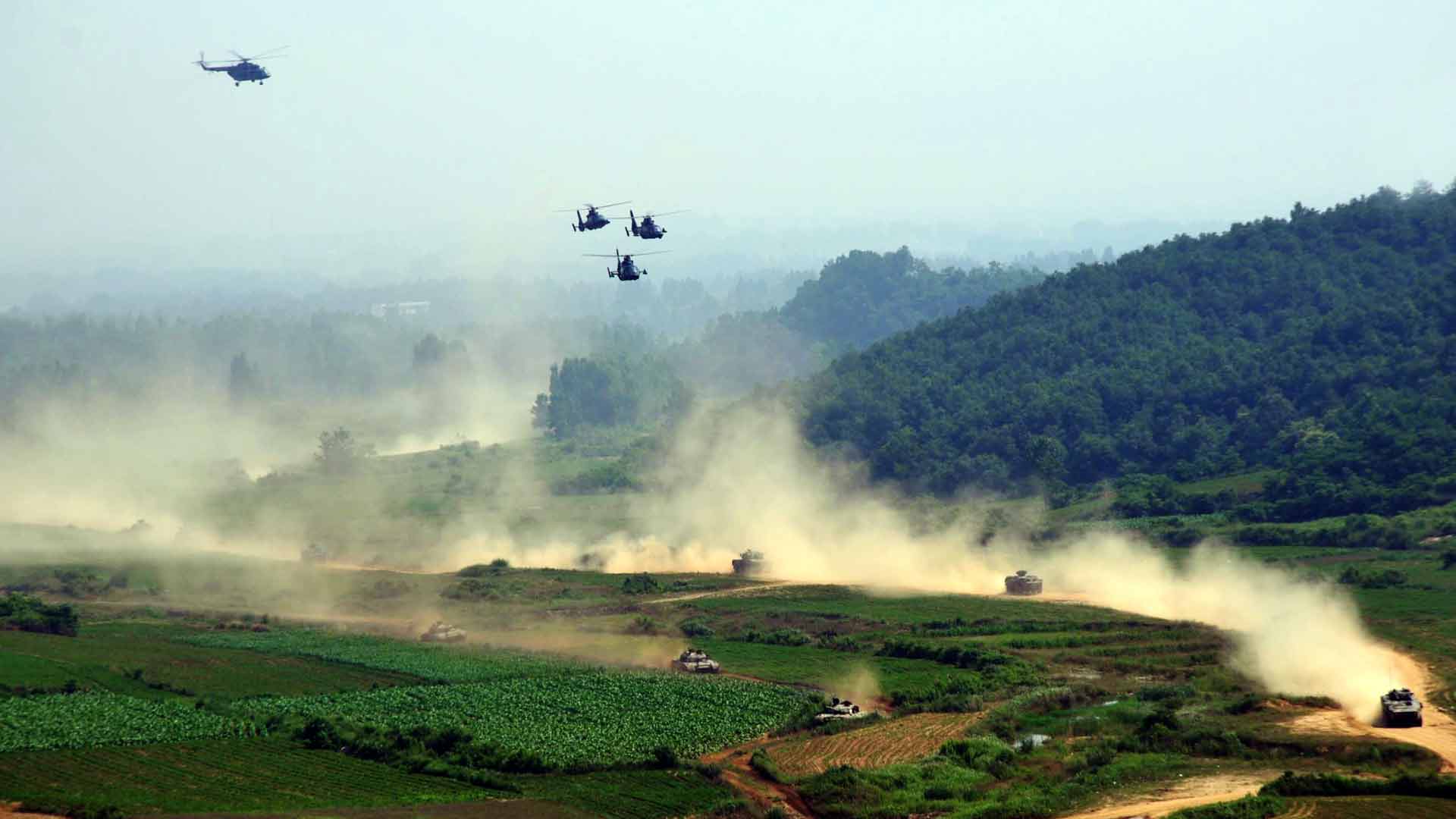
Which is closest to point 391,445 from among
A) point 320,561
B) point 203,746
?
point 320,561

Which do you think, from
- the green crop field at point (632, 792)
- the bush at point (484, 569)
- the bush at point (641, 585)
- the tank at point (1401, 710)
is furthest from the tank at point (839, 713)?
the bush at point (484, 569)

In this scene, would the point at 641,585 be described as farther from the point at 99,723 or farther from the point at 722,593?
the point at 99,723

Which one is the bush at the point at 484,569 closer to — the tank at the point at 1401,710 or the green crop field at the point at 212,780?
the green crop field at the point at 212,780

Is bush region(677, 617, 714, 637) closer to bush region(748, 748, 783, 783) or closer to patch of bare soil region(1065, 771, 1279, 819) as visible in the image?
bush region(748, 748, 783, 783)

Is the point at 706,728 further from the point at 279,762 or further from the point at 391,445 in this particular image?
the point at 391,445

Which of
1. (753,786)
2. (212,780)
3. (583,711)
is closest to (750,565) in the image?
(583,711)

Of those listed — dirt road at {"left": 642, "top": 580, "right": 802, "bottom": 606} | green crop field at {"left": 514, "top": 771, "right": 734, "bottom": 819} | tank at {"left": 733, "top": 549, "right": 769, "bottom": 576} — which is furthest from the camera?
tank at {"left": 733, "top": 549, "right": 769, "bottom": 576}

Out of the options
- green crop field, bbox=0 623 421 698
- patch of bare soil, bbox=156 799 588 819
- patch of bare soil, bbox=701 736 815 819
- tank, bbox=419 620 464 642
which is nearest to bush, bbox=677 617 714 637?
tank, bbox=419 620 464 642
